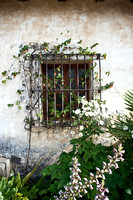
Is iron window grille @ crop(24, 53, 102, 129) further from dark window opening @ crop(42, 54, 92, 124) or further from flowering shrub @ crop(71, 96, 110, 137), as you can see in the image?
flowering shrub @ crop(71, 96, 110, 137)

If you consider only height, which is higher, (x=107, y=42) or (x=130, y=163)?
(x=107, y=42)

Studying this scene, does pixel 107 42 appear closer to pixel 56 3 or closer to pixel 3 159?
pixel 56 3

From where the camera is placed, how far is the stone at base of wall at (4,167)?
2.34m

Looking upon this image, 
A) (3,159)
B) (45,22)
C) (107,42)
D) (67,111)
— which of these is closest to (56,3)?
(45,22)

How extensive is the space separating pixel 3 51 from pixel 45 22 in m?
0.85

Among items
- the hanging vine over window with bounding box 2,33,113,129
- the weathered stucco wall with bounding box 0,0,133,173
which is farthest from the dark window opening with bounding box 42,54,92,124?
the weathered stucco wall with bounding box 0,0,133,173

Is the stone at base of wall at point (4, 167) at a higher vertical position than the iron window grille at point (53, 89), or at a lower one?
lower

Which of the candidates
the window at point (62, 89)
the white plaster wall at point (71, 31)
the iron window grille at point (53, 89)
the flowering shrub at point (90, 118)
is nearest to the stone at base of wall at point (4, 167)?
the white plaster wall at point (71, 31)

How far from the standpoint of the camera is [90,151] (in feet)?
6.40

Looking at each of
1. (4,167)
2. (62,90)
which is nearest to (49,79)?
(62,90)

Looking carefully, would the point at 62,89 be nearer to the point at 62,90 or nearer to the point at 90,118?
the point at 62,90

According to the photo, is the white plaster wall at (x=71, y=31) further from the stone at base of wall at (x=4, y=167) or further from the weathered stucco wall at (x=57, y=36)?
the stone at base of wall at (x=4, y=167)

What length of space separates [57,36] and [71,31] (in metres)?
0.25

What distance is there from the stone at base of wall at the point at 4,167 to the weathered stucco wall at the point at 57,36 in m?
0.18
